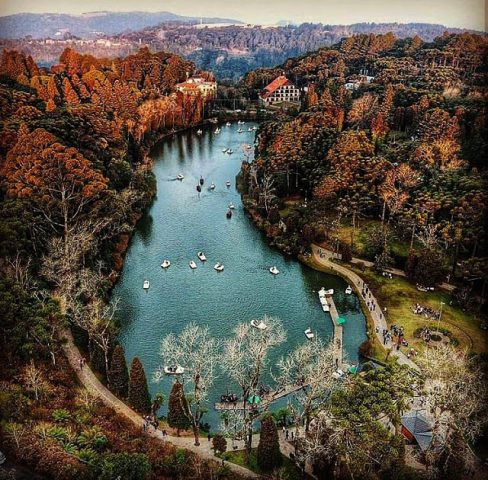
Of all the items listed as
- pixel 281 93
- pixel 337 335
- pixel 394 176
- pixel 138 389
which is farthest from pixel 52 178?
pixel 281 93

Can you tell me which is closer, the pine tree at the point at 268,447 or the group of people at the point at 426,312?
the pine tree at the point at 268,447

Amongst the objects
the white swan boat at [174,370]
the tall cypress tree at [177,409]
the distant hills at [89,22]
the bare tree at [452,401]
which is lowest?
the white swan boat at [174,370]

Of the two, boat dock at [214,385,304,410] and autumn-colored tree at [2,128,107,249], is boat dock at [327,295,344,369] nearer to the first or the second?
boat dock at [214,385,304,410]

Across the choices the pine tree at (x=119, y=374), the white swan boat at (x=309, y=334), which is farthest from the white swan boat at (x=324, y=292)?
the pine tree at (x=119, y=374)

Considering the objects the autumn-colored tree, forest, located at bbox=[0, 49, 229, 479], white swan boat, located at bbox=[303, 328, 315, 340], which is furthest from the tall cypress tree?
the autumn-colored tree

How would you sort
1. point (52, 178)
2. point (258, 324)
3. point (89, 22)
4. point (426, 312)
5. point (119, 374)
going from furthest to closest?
point (89, 22) < point (52, 178) < point (426, 312) < point (258, 324) < point (119, 374)

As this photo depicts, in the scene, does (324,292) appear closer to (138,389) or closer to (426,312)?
(426,312)

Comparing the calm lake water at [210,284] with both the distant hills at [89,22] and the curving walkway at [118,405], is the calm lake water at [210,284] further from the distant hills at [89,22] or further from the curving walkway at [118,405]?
the distant hills at [89,22]

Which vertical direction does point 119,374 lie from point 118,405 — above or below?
above
